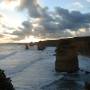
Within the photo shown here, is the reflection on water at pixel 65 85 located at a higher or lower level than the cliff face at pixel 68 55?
lower

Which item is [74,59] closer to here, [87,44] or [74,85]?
[87,44]

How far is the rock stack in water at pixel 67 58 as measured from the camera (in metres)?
51.2

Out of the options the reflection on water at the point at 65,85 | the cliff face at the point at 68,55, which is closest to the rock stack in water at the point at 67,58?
the cliff face at the point at 68,55

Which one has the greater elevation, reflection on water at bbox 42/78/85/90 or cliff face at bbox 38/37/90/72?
cliff face at bbox 38/37/90/72

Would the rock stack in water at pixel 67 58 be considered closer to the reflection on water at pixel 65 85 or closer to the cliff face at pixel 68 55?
the cliff face at pixel 68 55

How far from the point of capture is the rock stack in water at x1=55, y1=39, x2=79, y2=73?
168 feet

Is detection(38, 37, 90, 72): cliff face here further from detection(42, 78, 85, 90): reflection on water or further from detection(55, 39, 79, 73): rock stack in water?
detection(42, 78, 85, 90): reflection on water

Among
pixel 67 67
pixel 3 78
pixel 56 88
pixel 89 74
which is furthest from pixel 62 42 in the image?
pixel 3 78

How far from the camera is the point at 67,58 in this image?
5144 centimetres

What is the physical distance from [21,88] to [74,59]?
18.0 metres

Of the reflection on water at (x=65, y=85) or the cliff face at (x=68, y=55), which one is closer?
the reflection on water at (x=65, y=85)

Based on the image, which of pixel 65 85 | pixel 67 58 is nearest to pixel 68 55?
pixel 67 58

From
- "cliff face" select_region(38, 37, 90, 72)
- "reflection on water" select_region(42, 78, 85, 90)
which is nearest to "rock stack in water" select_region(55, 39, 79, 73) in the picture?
"cliff face" select_region(38, 37, 90, 72)

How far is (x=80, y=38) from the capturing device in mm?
46594
